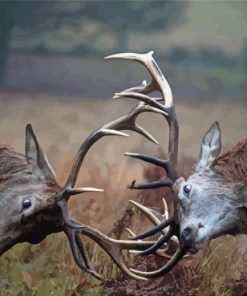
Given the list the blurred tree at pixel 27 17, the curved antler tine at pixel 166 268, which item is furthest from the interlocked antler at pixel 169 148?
the blurred tree at pixel 27 17

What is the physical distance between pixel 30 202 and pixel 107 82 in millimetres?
942

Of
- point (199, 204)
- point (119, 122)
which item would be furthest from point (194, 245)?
point (119, 122)

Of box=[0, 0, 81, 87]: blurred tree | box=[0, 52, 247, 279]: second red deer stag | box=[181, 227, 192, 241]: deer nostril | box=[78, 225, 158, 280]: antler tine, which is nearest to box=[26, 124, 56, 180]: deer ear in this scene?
box=[0, 52, 247, 279]: second red deer stag

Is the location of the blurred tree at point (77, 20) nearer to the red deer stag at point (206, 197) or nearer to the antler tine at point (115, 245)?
the red deer stag at point (206, 197)

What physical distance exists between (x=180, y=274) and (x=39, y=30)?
1.31 meters

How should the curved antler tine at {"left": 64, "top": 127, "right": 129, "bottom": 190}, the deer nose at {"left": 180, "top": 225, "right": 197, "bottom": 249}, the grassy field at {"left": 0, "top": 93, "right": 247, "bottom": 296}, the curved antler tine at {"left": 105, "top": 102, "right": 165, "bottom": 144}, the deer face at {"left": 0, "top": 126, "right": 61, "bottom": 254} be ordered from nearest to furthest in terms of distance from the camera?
the deer nose at {"left": 180, "top": 225, "right": 197, "bottom": 249} < the deer face at {"left": 0, "top": 126, "right": 61, "bottom": 254} < the curved antler tine at {"left": 64, "top": 127, "right": 129, "bottom": 190} < the curved antler tine at {"left": 105, "top": 102, "right": 165, "bottom": 144} < the grassy field at {"left": 0, "top": 93, "right": 247, "bottom": 296}

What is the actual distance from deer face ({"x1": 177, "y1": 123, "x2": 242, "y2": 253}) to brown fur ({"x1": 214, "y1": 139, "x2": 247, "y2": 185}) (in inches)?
1.0

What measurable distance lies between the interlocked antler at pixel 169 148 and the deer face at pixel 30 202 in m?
→ 0.34

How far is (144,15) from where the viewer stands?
4359mm

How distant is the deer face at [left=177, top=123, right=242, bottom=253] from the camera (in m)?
3.51

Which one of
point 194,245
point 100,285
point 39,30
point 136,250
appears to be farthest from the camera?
point 39,30

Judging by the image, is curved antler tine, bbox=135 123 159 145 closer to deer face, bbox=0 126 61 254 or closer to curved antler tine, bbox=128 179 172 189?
curved antler tine, bbox=128 179 172 189

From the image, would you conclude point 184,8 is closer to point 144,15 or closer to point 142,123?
point 144,15

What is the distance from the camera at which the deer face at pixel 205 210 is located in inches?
138
